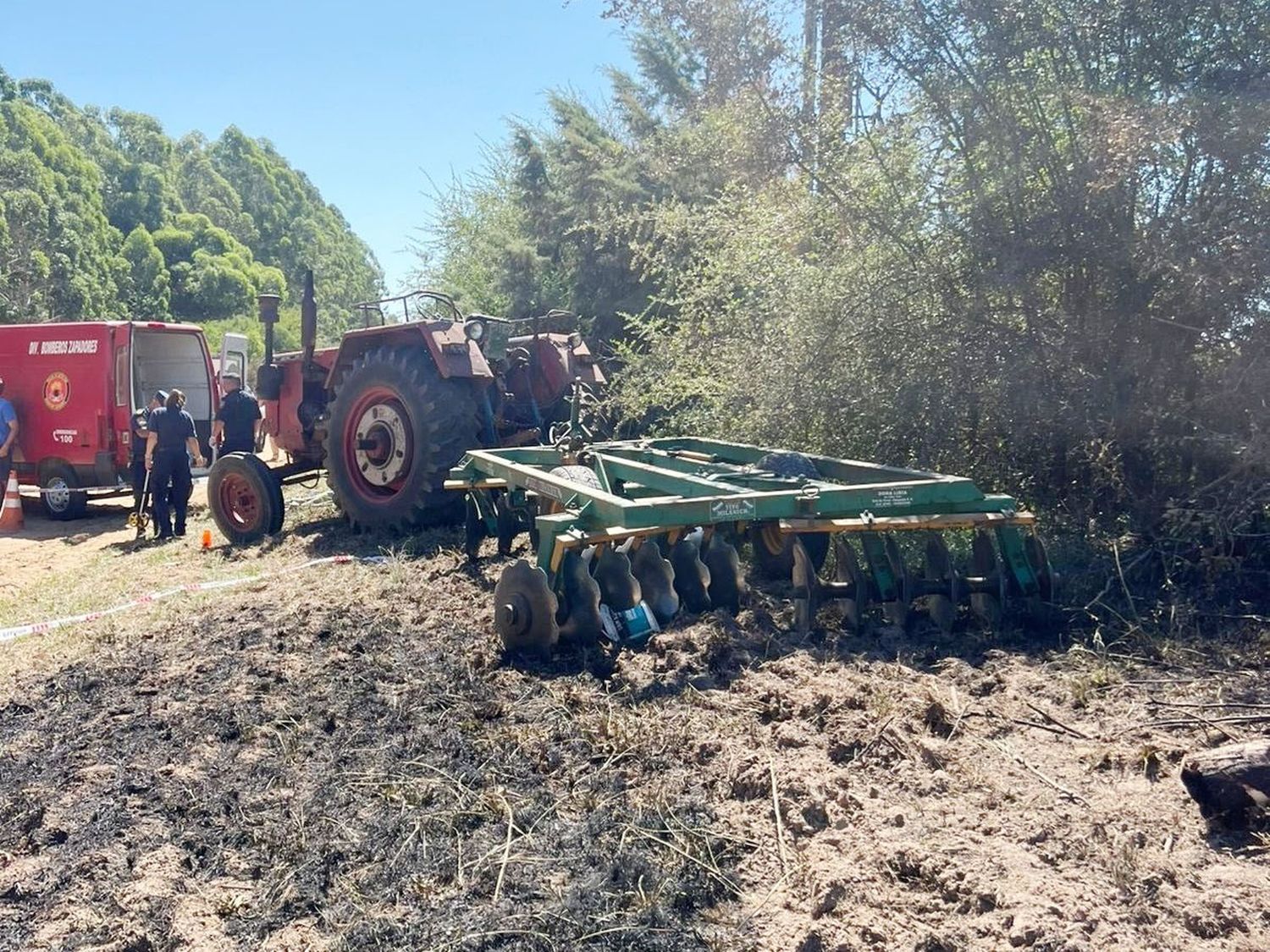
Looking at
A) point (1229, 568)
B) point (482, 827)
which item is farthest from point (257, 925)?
point (1229, 568)

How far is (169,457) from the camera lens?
993cm

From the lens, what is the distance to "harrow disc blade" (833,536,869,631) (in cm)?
514

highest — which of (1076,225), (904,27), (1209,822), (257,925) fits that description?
(904,27)

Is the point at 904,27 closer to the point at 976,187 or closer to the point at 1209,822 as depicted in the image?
the point at 976,187

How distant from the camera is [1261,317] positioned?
19.0 ft

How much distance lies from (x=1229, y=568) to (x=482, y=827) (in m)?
4.06

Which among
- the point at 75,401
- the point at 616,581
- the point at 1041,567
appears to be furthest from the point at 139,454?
the point at 1041,567

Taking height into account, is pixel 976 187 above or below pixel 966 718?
above

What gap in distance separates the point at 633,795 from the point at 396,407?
5237mm

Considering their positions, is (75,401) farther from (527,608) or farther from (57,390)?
(527,608)

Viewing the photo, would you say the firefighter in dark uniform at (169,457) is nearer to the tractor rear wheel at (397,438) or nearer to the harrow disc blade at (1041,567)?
the tractor rear wheel at (397,438)

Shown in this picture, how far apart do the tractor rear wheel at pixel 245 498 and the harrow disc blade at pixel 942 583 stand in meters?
5.63

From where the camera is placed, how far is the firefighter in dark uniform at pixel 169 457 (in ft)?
32.7

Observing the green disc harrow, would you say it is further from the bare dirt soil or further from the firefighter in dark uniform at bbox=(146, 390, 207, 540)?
the firefighter in dark uniform at bbox=(146, 390, 207, 540)
